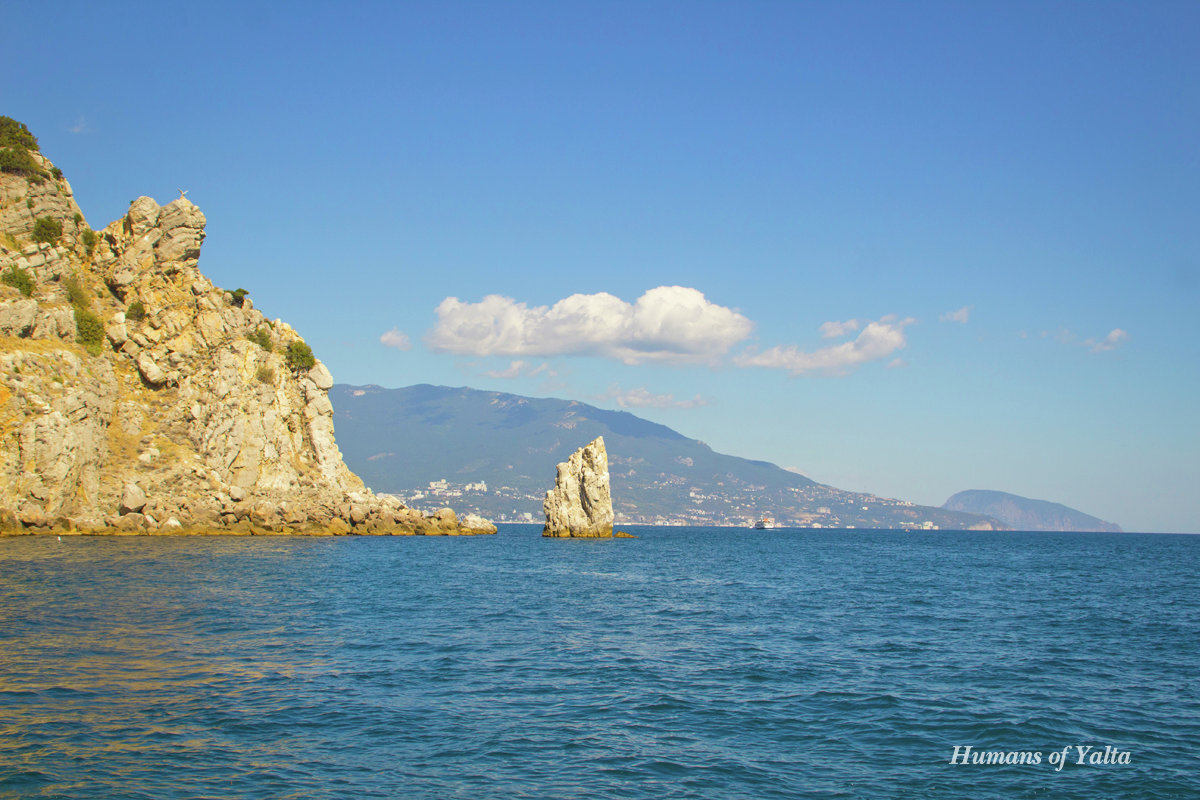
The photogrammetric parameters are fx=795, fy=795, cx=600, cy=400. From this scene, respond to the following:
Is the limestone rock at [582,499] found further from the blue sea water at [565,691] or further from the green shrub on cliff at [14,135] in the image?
the green shrub on cliff at [14,135]

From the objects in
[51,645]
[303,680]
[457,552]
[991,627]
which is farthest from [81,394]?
[991,627]

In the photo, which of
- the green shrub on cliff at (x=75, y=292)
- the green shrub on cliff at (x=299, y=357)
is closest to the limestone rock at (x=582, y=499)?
the green shrub on cliff at (x=299, y=357)

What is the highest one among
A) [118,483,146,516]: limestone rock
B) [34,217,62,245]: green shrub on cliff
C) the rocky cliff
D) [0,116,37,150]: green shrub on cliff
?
[0,116,37,150]: green shrub on cliff

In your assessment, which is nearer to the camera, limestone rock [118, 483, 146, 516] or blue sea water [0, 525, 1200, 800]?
blue sea water [0, 525, 1200, 800]

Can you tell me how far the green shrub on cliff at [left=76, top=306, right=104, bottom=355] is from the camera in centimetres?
9638

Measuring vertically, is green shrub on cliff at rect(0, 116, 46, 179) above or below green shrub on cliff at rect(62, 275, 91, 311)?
above

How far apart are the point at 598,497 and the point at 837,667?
102566 millimetres

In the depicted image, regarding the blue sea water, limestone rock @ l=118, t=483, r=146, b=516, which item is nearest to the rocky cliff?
limestone rock @ l=118, t=483, r=146, b=516

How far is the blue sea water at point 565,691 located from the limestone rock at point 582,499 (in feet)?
245

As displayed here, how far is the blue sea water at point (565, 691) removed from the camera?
17688 mm

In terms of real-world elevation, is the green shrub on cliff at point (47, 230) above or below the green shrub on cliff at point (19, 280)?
above

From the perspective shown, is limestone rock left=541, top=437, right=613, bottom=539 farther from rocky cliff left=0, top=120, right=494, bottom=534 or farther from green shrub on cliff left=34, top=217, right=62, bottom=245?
green shrub on cliff left=34, top=217, right=62, bottom=245

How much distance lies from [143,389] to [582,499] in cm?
6663

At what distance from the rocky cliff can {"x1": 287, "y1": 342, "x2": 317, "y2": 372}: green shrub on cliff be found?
0.56 ft
